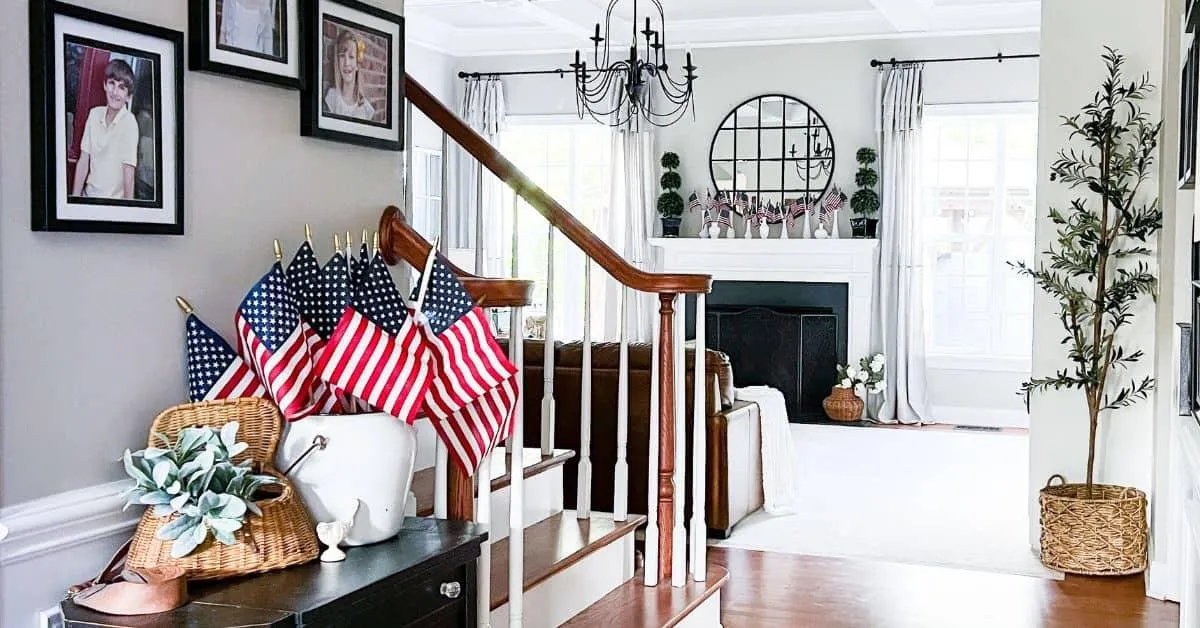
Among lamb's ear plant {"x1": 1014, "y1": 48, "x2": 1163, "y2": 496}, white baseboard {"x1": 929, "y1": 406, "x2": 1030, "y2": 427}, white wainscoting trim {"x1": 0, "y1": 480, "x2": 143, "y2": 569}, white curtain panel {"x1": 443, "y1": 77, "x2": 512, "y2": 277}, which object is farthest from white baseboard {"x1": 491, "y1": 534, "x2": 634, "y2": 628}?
white curtain panel {"x1": 443, "y1": 77, "x2": 512, "y2": 277}

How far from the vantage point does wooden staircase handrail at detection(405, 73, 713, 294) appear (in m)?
3.79

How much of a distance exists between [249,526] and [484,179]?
8.86 m

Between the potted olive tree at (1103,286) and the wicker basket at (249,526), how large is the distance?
381cm

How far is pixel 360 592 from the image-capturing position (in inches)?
85.4

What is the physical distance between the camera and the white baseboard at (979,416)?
31.5ft

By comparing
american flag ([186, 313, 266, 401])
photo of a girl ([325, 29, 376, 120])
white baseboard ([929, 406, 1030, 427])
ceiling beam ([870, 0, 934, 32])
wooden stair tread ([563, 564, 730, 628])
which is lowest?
white baseboard ([929, 406, 1030, 427])

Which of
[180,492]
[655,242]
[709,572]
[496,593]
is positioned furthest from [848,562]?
[655,242]

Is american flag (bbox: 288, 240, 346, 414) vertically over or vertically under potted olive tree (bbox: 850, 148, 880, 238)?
under

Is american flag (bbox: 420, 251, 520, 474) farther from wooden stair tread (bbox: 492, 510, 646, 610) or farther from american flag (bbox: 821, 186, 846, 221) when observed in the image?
american flag (bbox: 821, 186, 846, 221)

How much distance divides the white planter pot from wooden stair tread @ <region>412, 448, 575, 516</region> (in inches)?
29.9

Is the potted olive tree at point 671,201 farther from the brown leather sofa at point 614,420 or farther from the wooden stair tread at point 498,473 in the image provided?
the wooden stair tread at point 498,473

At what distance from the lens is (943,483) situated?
7211mm

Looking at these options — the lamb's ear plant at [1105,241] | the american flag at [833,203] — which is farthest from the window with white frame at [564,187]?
the lamb's ear plant at [1105,241]

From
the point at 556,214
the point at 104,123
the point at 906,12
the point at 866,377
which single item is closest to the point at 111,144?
the point at 104,123
